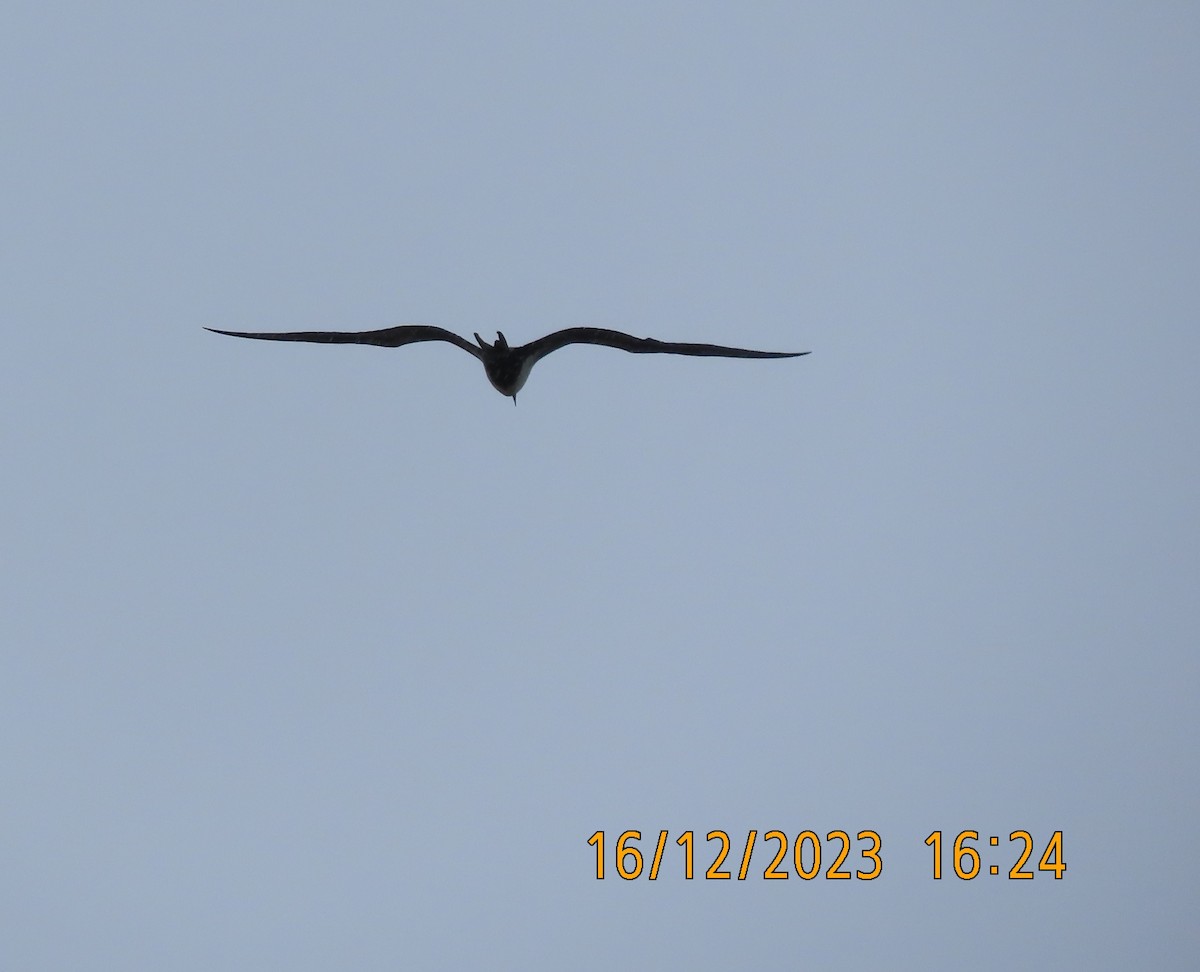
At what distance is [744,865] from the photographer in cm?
2088

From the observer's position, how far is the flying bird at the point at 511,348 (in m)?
14.7

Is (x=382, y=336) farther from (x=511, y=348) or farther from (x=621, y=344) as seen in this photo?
(x=621, y=344)

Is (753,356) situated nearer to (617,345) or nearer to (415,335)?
(617,345)

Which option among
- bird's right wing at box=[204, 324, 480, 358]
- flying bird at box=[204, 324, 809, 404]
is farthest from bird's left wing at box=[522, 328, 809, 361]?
bird's right wing at box=[204, 324, 480, 358]

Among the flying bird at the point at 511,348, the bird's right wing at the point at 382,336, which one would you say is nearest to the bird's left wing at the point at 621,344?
the flying bird at the point at 511,348

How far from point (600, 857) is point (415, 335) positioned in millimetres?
12805

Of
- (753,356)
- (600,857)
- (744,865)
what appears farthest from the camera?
(600,857)

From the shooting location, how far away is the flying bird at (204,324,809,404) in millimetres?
14742

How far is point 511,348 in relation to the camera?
15039 mm

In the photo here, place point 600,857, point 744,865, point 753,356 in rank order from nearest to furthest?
point 753,356, point 744,865, point 600,857

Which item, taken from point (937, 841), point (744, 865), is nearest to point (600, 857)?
point (744, 865)

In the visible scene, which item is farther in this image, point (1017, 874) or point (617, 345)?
point (1017, 874)

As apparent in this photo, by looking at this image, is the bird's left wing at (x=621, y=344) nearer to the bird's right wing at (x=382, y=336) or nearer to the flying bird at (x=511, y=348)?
the flying bird at (x=511, y=348)

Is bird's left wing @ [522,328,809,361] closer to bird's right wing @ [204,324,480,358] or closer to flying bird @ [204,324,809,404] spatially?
flying bird @ [204,324,809,404]
